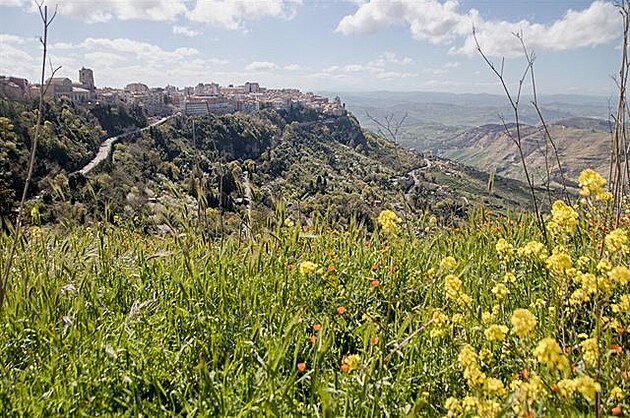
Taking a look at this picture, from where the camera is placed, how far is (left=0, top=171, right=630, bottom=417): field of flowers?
5.82 ft

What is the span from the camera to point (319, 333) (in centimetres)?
217

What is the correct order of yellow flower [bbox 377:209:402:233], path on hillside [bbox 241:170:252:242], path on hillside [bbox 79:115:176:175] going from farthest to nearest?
path on hillside [bbox 79:115:176:175] → path on hillside [bbox 241:170:252:242] → yellow flower [bbox 377:209:402:233]

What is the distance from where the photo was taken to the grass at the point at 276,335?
1.87 meters

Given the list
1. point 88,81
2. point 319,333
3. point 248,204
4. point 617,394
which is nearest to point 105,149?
point 88,81

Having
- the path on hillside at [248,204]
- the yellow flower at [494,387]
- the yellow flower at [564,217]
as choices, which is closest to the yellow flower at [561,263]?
the yellow flower at [564,217]

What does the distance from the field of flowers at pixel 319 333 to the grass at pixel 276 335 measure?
11mm

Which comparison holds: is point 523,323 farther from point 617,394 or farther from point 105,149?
point 105,149

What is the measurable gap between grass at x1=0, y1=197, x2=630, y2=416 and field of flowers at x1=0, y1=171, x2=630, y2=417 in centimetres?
1

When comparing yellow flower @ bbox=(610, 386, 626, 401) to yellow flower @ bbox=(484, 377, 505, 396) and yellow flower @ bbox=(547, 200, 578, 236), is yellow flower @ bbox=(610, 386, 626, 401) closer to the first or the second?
yellow flower @ bbox=(484, 377, 505, 396)

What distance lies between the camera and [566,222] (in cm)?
265

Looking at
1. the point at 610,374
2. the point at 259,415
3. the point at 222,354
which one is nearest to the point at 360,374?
the point at 259,415

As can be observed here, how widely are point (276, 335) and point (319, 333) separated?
36cm

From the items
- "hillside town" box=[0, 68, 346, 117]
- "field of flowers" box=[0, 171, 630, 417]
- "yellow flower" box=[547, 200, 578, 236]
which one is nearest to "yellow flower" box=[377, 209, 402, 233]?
"field of flowers" box=[0, 171, 630, 417]

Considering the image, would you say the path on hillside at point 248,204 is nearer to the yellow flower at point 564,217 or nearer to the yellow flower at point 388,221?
the yellow flower at point 388,221
